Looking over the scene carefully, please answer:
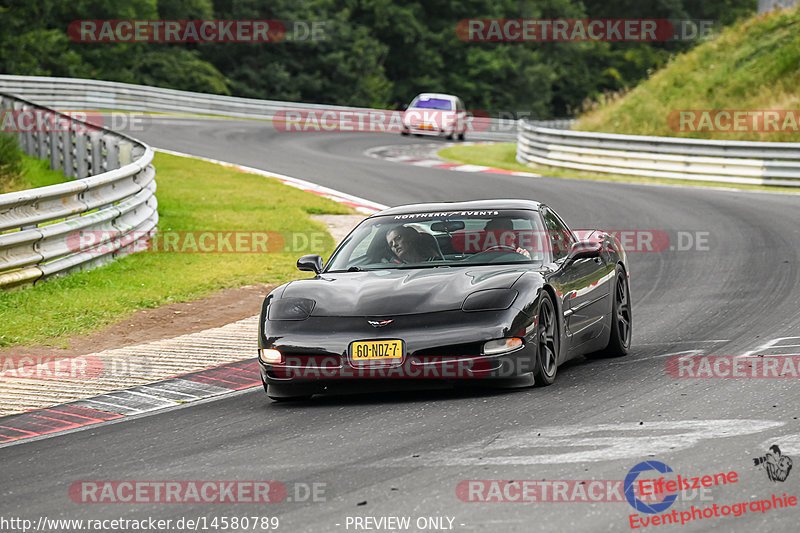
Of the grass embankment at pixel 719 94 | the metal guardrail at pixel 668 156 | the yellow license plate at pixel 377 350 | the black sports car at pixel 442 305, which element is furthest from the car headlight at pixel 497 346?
the grass embankment at pixel 719 94

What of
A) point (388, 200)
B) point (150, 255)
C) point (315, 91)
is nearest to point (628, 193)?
point (388, 200)

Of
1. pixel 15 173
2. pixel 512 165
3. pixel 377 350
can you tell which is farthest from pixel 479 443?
pixel 512 165

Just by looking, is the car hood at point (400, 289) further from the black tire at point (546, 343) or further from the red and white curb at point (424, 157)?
the red and white curb at point (424, 157)

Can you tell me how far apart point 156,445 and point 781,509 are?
136 inches

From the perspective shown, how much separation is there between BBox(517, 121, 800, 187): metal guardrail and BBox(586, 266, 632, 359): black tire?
15223mm

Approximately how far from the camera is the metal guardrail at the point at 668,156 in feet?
79.2

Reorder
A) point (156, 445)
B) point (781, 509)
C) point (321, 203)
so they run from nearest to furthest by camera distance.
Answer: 1. point (781, 509)
2. point (156, 445)
3. point (321, 203)

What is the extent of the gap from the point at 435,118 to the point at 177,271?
26754mm

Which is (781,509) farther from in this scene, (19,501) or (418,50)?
(418,50)

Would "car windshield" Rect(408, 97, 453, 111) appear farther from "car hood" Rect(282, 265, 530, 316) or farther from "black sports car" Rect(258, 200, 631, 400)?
"car hood" Rect(282, 265, 530, 316)

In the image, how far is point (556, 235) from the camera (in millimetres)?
9164

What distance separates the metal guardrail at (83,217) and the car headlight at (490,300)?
566 cm

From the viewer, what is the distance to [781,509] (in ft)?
16.1

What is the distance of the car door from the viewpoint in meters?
8.54
